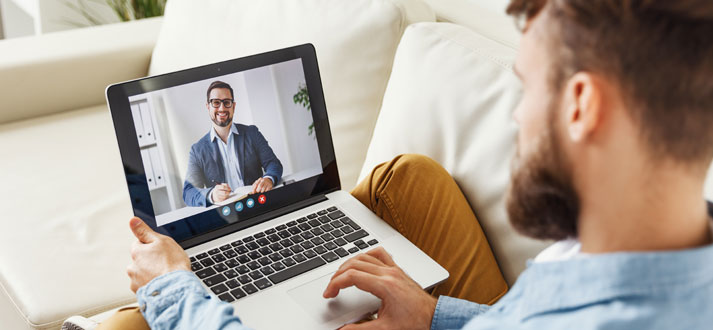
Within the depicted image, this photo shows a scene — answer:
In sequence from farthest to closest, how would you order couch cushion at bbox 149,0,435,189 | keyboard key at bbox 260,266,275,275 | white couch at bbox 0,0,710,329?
couch cushion at bbox 149,0,435,189 → white couch at bbox 0,0,710,329 → keyboard key at bbox 260,266,275,275

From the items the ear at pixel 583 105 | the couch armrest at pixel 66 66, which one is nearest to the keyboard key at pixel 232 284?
the ear at pixel 583 105

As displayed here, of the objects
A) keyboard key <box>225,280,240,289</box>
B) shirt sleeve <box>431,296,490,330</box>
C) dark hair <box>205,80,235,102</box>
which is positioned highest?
dark hair <box>205,80,235,102</box>

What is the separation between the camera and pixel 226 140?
1084 millimetres

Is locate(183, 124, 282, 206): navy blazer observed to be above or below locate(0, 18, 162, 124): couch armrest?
below

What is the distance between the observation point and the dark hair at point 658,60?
541 millimetres

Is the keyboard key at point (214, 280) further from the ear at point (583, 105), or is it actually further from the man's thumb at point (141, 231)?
the ear at point (583, 105)

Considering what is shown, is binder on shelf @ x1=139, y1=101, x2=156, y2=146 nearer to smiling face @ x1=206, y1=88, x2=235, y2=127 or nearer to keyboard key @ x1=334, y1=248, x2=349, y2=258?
smiling face @ x1=206, y1=88, x2=235, y2=127

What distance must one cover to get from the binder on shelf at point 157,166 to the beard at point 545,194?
573 millimetres

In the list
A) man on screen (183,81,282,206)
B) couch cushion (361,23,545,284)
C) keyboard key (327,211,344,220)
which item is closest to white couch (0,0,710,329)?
couch cushion (361,23,545,284)

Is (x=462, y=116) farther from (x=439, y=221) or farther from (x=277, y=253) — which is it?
(x=277, y=253)

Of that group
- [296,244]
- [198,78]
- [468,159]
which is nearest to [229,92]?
[198,78]

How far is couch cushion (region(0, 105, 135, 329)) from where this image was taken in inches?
49.3

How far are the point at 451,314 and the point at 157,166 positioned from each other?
50 cm

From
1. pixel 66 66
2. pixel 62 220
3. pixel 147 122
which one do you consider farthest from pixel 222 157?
pixel 66 66
